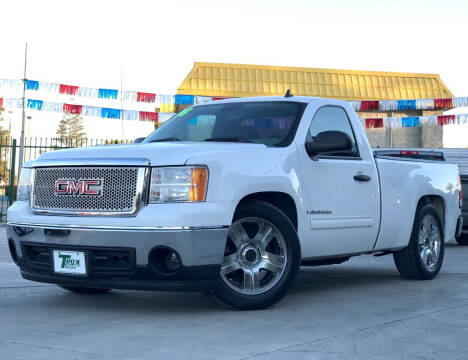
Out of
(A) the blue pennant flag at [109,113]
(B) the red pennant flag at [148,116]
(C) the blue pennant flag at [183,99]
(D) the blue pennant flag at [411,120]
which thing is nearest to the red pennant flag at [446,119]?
(D) the blue pennant flag at [411,120]

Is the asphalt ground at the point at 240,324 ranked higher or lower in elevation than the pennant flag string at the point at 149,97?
lower

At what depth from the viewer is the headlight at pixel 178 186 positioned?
6.04 meters

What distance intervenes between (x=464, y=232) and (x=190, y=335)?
10.8 metres

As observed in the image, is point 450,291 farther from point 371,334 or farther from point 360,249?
point 371,334

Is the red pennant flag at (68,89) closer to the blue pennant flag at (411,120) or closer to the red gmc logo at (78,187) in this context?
the blue pennant flag at (411,120)

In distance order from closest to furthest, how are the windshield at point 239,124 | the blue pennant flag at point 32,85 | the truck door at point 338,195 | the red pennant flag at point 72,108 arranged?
the truck door at point 338,195, the windshield at point 239,124, the blue pennant flag at point 32,85, the red pennant flag at point 72,108

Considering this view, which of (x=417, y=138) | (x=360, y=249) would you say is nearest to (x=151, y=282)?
(x=360, y=249)

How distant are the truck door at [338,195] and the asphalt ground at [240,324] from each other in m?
0.51

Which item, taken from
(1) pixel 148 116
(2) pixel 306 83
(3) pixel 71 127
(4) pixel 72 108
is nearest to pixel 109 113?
(4) pixel 72 108

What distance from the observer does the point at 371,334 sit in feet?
17.9

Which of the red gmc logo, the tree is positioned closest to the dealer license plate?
the red gmc logo

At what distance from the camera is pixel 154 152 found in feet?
20.3

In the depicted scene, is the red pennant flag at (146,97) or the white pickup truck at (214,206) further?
the red pennant flag at (146,97)

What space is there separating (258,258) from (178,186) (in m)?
0.93
